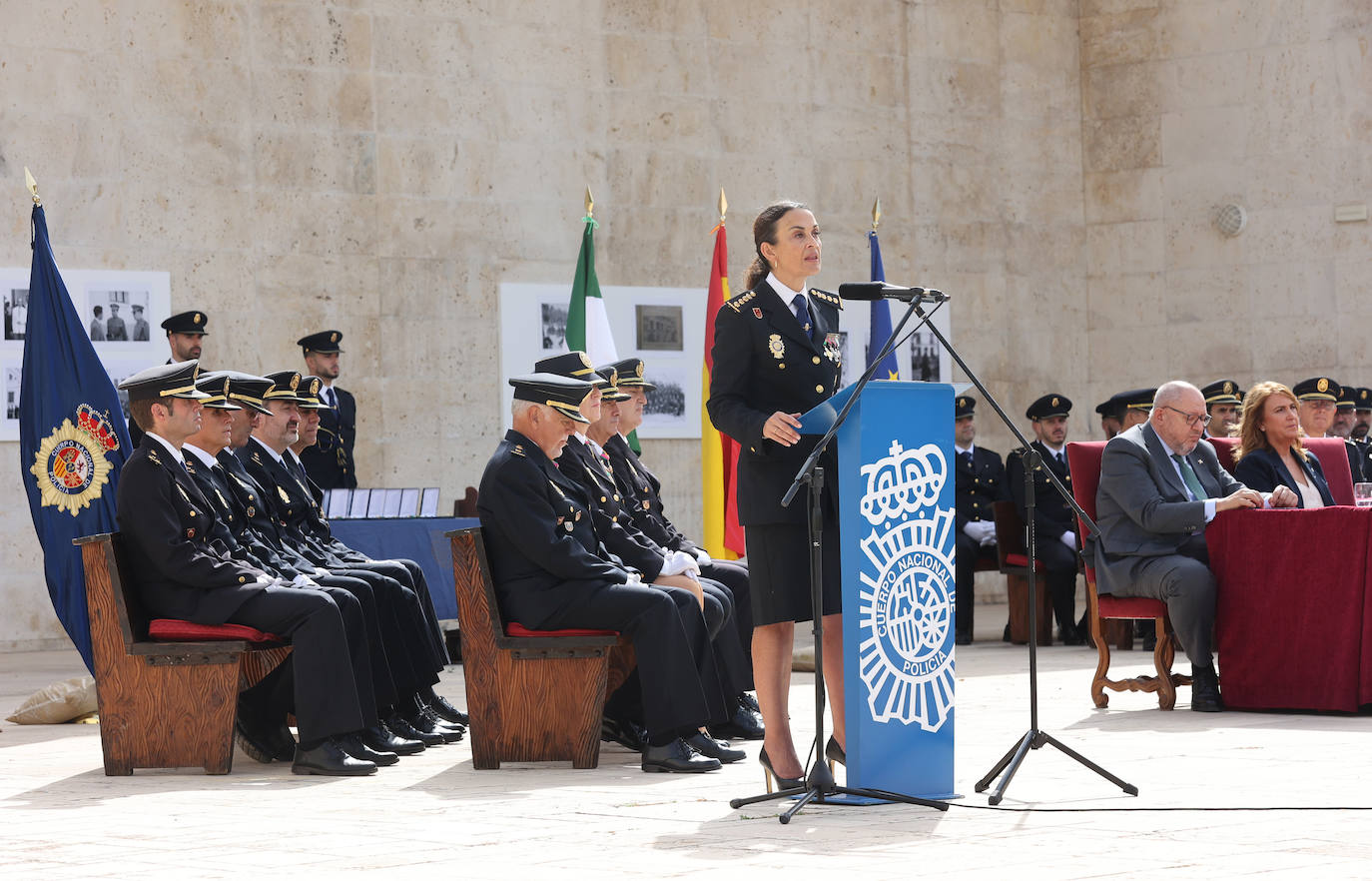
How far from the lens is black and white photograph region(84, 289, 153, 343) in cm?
1108

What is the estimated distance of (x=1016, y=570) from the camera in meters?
11.1

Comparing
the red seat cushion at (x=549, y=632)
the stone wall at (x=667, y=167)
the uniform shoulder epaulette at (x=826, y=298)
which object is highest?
the stone wall at (x=667, y=167)

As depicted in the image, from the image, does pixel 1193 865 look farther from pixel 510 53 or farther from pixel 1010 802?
pixel 510 53

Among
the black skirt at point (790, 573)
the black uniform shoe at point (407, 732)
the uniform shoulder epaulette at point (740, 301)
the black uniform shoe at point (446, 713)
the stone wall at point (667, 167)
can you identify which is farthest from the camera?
the stone wall at point (667, 167)

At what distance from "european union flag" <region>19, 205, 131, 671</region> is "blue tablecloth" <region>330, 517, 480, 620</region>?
159 centimetres

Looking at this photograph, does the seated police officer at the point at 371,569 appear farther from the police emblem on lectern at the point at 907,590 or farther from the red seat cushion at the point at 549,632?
the police emblem on lectern at the point at 907,590

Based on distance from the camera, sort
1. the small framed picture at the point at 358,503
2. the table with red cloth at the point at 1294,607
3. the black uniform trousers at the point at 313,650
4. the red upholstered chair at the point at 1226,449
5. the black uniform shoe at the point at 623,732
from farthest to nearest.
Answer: the small framed picture at the point at 358,503
the red upholstered chair at the point at 1226,449
the table with red cloth at the point at 1294,607
the black uniform shoe at the point at 623,732
the black uniform trousers at the point at 313,650

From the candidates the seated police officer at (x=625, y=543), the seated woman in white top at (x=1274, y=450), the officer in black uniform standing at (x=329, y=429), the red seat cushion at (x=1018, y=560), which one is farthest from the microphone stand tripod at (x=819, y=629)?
the red seat cushion at (x=1018, y=560)

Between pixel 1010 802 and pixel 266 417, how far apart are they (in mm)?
3386

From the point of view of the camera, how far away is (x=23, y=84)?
11.0 m

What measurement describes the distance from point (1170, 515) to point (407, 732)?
3.06 m

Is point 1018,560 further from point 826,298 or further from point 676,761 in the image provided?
point 826,298

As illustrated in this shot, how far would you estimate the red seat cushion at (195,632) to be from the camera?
5621 millimetres

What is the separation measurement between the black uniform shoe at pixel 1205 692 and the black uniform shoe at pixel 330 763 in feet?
10.9
